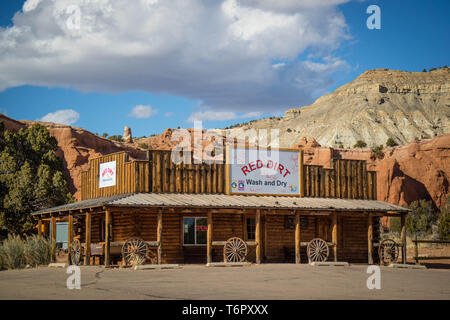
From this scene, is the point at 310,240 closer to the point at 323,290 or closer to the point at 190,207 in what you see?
the point at 190,207

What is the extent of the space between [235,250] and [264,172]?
5.07m

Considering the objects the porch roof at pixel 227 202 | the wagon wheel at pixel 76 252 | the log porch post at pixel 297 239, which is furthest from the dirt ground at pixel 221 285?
the log porch post at pixel 297 239

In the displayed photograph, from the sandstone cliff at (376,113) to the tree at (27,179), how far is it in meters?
62.4

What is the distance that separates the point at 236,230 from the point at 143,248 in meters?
5.70

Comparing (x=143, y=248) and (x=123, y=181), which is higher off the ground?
(x=123, y=181)

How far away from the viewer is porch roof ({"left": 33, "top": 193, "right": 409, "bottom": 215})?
79.8ft

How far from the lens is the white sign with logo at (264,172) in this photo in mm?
28516

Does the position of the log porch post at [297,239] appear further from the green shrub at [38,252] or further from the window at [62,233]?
the window at [62,233]

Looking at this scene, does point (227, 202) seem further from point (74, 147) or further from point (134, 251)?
point (74, 147)

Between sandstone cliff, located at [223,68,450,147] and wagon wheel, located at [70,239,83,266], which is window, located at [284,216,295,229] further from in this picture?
sandstone cliff, located at [223,68,450,147]

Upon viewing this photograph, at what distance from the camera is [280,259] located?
29094 mm

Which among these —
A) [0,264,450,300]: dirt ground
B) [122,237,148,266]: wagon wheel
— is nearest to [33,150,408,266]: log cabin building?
[122,237,148,266]: wagon wheel

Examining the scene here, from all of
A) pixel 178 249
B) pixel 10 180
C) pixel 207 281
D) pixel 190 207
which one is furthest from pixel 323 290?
pixel 10 180
